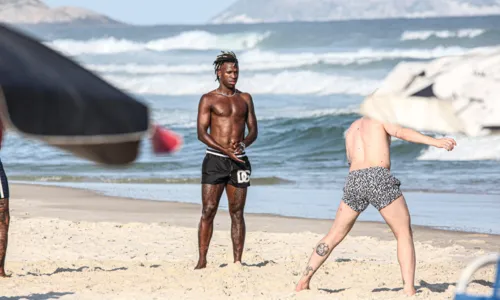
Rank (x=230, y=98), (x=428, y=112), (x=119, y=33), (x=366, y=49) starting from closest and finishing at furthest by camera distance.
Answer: (x=428, y=112) < (x=230, y=98) < (x=366, y=49) < (x=119, y=33)

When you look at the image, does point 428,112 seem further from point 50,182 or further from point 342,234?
point 50,182

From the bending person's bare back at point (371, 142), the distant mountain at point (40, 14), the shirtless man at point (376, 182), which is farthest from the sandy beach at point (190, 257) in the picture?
the distant mountain at point (40, 14)

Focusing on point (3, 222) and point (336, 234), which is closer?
point (336, 234)

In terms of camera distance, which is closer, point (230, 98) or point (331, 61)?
point (230, 98)

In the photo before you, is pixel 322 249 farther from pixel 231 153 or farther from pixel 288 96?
pixel 288 96

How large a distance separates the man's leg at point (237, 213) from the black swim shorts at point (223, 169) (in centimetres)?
6

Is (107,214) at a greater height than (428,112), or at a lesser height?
lesser

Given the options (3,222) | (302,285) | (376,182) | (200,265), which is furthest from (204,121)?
(376,182)

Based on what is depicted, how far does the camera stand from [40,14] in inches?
4899

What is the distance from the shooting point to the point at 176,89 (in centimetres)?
4231

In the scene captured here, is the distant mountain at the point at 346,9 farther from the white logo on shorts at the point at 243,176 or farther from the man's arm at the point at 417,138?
the man's arm at the point at 417,138

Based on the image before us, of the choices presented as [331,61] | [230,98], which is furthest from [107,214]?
[331,61]

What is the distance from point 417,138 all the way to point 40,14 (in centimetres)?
12066

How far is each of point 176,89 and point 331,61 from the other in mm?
7127
